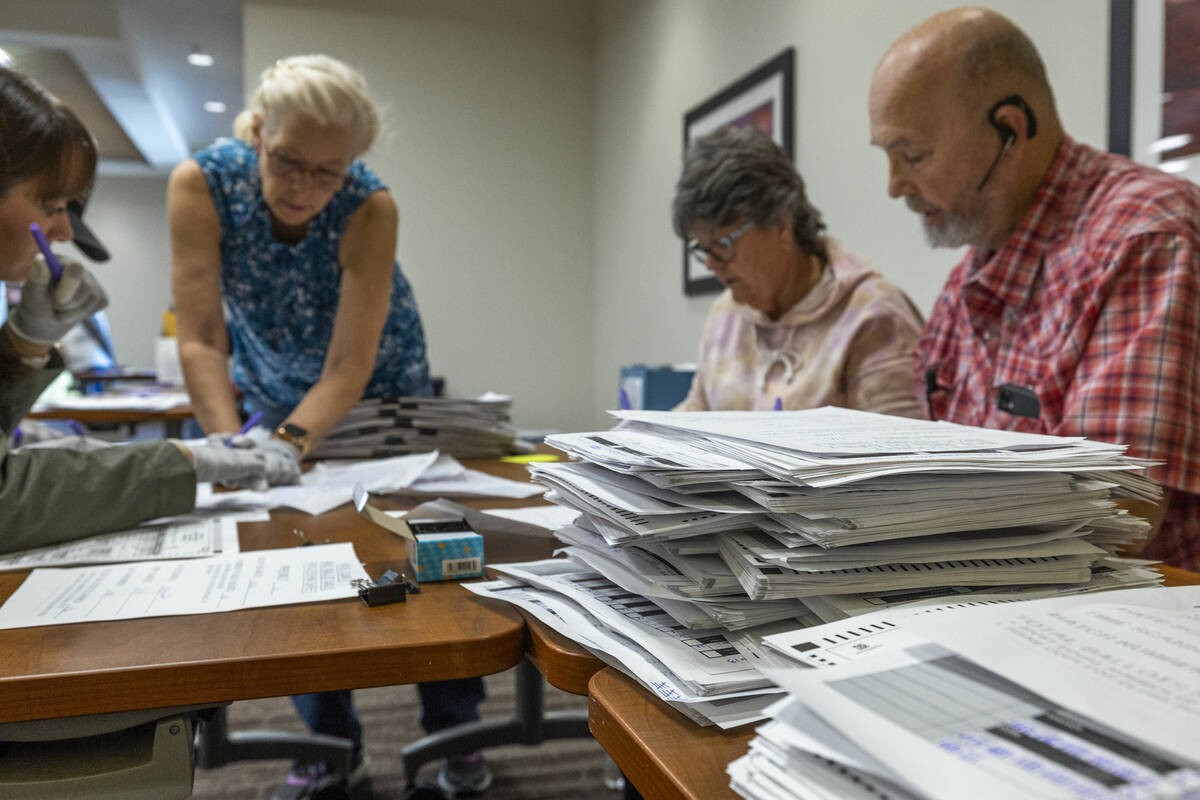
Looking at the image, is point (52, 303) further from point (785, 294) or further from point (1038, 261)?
point (1038, 261)

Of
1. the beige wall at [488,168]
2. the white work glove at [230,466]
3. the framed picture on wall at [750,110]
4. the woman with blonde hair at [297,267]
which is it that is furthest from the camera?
the beige wall at [488,168]

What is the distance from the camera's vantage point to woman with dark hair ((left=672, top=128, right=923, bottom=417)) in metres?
1.46

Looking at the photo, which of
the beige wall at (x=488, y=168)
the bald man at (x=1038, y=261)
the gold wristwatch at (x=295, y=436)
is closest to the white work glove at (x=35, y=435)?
the gold wristwatch at (x=295, y=436)

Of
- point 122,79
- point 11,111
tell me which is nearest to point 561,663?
point 11,111

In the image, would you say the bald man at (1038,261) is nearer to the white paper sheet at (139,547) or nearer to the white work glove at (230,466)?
the white paper sheet at (139,547)

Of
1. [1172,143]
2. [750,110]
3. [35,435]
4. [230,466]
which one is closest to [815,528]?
[230,466]

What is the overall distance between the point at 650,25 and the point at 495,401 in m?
2.80

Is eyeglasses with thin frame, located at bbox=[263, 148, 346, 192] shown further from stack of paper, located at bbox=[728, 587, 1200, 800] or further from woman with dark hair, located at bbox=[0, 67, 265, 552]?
stack of paper, located at bbox=[728, 587, 1200, 800]

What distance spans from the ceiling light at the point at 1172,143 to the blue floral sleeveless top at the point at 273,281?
1.45 meters

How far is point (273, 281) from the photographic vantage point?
5.24 feet

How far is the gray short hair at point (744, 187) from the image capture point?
1570 millimetres

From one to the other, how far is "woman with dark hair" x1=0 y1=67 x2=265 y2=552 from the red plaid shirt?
103 cm

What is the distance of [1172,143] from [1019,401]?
0.76 metres

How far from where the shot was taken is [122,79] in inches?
225
